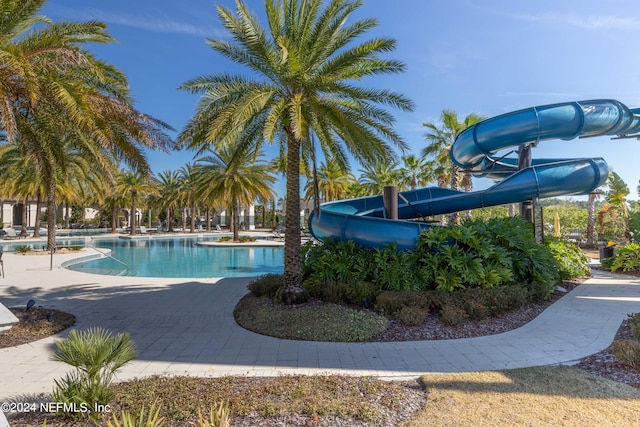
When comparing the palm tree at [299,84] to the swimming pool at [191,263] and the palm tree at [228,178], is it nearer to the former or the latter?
the swimming pool at [191,263]

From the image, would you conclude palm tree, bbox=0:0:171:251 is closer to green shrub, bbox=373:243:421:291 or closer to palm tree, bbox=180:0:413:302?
palm tree, bbox=180:0:413:302

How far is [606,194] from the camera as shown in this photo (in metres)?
27.6

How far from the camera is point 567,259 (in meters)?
12.9

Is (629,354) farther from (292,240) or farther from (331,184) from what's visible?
(331,184)

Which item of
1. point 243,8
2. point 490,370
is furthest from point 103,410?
point 243,8

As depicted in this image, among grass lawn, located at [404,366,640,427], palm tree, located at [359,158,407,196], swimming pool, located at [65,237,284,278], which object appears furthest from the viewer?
palm tree, located at [359,158,407,196]

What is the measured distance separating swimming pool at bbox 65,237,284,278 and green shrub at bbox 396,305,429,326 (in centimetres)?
1074

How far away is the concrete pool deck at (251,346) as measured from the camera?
5422mm

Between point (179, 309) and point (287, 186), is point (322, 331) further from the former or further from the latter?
point (179, 309)

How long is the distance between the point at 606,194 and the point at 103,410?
112 ft

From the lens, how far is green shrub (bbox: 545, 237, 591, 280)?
12282 millimetres

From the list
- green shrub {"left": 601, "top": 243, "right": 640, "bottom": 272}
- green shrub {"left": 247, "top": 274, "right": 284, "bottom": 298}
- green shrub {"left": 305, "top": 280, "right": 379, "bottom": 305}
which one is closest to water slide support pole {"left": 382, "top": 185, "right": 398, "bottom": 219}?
green shrub {"left": 305, "top": 280, "right": 379, "bottom": 305}

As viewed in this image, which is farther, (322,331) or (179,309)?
(179,309)

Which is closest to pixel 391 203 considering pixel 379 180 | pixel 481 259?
pixel 481 259
